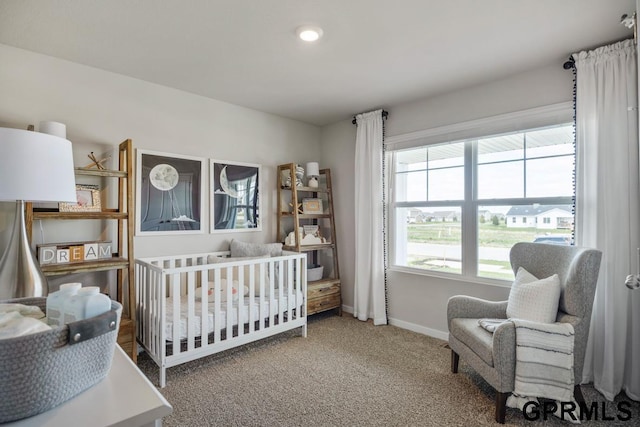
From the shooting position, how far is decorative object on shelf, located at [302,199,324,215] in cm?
389

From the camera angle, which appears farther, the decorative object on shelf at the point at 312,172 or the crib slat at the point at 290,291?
the decorative object on shelf at the point at 312,172

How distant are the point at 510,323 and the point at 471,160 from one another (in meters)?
1.63

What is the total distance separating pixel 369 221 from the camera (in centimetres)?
367

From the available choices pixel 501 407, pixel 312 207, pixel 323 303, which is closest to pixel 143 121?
pixel 312 207

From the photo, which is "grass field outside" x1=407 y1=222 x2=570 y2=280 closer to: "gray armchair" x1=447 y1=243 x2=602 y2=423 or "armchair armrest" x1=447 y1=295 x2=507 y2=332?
"gray armchair" x1=447 y1=243 x2=602 y2=423

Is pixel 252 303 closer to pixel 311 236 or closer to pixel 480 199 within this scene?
pixel 311 236

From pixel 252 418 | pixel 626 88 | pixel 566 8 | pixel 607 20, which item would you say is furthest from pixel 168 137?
pixel 626 88

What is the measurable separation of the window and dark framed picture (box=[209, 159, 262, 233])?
5.00 ft

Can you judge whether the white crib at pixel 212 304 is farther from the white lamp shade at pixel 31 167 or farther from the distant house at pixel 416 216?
the distant house at pixel 416 216

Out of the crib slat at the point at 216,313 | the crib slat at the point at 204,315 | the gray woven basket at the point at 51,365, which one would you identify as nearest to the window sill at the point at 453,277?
the crib slat at the point at 216,313

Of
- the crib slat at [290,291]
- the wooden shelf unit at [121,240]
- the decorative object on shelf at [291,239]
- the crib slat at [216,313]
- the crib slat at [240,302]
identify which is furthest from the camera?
the decorative object on shelf at [291,239]

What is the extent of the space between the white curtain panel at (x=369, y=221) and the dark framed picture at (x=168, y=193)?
5.59ft

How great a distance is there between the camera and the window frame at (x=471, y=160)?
2.58 meters

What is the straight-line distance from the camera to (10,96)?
224cm
